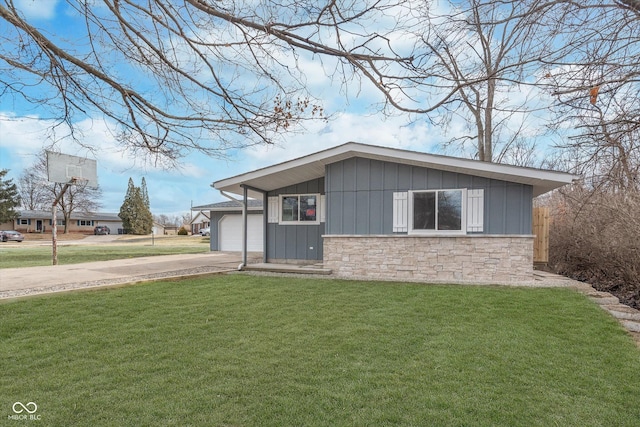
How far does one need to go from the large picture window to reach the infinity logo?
8534 mm

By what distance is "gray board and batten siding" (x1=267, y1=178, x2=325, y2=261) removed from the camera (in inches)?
424

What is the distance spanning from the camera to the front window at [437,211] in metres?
8.12

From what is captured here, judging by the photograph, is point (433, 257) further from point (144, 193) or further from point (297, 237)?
point (144, 193)

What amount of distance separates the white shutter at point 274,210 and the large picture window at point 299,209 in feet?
0.47

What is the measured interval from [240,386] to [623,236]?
8.84m

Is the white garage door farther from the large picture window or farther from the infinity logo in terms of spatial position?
the infinity logo

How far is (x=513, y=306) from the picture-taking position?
18.2ft

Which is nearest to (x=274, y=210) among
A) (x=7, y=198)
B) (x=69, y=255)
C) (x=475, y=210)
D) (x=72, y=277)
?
(x=72, y=277)

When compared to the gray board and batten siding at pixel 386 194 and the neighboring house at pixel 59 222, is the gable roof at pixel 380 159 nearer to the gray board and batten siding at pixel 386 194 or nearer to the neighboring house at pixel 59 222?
the gray board and batten siding at pixel 386 194

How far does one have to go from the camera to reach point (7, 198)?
119 feet

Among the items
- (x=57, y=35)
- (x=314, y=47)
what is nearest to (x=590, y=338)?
(x=314, y=47)

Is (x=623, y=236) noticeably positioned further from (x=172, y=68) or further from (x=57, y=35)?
(x=57, y=35)

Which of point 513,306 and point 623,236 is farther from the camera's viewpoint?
point 623,236

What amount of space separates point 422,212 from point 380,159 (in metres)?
1.67
